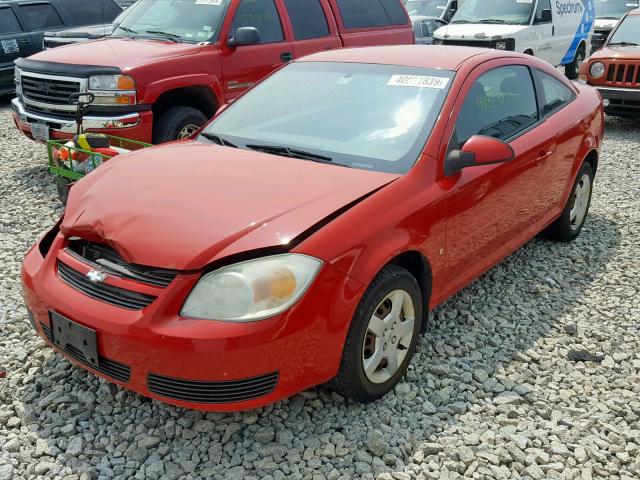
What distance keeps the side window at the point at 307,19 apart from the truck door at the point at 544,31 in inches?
223

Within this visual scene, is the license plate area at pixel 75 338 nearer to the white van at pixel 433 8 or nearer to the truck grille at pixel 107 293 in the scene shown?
the truck grille at pixel 107 293

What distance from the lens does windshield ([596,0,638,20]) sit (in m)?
16.4

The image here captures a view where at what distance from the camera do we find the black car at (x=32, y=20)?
11.1 m

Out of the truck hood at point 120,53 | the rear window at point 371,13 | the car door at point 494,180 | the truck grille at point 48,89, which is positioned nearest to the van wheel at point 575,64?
the rear window at point 371,13

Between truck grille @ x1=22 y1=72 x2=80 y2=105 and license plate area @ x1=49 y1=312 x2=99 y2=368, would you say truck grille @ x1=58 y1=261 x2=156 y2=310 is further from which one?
truck grille @ x1=22 y1=72 x2=80 y2=105

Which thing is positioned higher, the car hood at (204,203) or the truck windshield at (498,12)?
the car hood at (204,203)

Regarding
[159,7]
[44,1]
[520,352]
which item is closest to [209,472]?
[520,352]

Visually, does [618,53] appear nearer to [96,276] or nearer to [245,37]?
[245,37]

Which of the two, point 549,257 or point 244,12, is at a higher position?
point 244,12

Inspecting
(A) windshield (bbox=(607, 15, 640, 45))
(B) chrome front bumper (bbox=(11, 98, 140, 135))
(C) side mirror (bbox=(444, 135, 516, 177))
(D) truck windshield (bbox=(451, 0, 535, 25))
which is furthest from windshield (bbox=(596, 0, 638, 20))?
(C) side mirror (bbox=(444, 135, 516, 177))

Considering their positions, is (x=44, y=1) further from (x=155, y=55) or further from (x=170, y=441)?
(x=170, y=441)

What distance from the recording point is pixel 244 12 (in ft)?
23.1

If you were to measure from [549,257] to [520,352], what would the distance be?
5.08 feet

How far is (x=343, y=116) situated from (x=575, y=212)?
2549 millimetres
